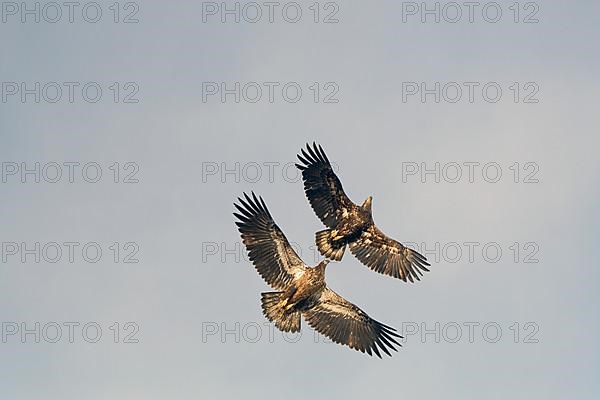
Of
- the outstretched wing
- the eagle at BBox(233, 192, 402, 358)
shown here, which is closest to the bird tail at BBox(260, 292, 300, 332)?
the eagle at BBox(233, 192, 402, 358)

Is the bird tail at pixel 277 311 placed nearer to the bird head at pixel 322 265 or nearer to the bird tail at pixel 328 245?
the bird head at pixel 322 265

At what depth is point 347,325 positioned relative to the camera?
131ft

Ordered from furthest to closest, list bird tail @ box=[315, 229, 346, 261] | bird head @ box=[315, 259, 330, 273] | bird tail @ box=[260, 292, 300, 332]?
1. bird tail @ box=[315, 229, 346, 261]
2. bird head @ box=[315, 259, 330, 273]
3. bird tail @ box=[260, 292, 300, 332]

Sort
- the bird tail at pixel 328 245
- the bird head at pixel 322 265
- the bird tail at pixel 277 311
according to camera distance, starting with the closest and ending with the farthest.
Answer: the bird tail at pixel 277 311, the bird head at pixel 322 265, the bird tail at pixel 328 245

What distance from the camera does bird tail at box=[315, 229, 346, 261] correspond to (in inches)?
1551

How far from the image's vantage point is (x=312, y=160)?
4025cm

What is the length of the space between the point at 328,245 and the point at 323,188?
2.03m

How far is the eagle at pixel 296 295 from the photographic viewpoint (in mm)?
38406

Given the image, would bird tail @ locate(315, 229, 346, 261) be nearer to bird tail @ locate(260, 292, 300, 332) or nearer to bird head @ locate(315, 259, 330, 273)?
bird head @ locate(315, 259, 330, 273)

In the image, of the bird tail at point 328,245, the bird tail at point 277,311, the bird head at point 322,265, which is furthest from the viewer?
the bird tail at point 328,245

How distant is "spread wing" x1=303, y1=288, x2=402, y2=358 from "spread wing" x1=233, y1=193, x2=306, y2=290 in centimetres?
150

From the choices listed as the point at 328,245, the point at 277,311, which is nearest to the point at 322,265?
the point at 328,245

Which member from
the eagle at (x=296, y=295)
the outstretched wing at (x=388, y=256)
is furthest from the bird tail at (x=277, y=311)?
the outstretched wing at (x=388, y=256)

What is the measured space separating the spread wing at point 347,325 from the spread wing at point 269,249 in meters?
1.50
